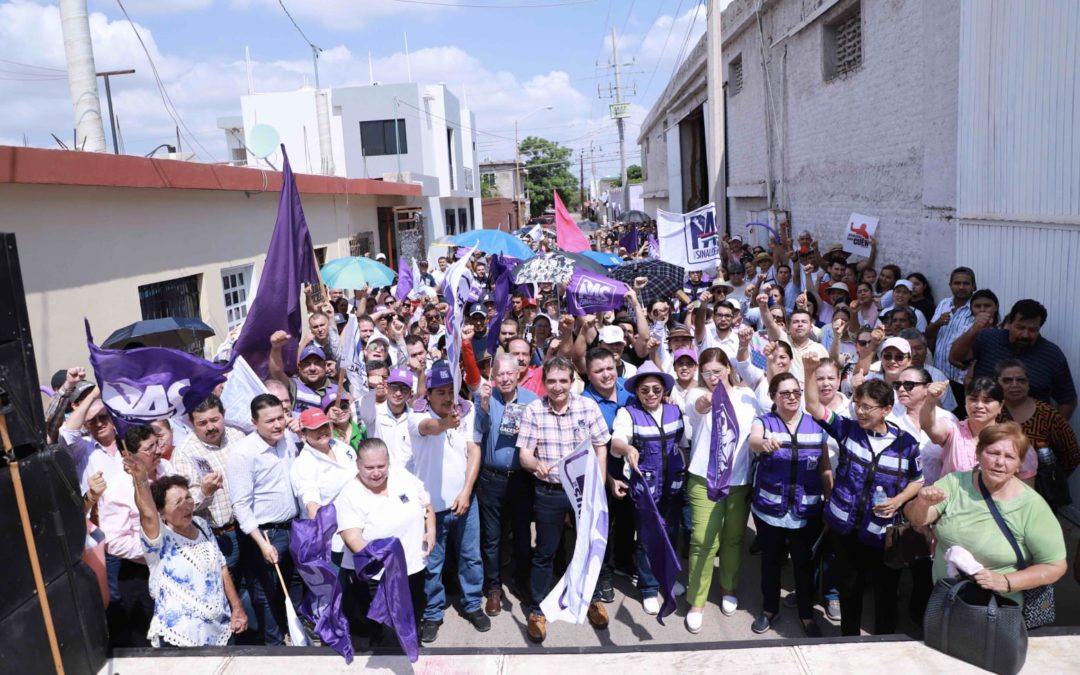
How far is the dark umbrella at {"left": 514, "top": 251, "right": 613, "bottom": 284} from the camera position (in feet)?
23.5

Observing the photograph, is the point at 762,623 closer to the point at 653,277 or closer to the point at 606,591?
the point at 606,591

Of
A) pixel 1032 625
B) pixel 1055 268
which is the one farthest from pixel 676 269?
pixel 1032 625

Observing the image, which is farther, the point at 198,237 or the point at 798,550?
the point at 198,237

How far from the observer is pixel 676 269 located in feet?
27.7

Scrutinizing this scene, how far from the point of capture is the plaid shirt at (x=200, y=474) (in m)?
4.34

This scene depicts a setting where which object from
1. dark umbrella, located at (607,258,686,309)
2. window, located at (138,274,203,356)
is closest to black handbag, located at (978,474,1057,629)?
dark umbrella, located at (607,258,686,309)

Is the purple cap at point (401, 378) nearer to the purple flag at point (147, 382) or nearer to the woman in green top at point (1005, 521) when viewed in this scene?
the purple flag at point (147, 382)

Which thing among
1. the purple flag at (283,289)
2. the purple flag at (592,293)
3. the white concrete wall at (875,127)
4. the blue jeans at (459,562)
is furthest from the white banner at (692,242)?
the blue jeans at (459,562)

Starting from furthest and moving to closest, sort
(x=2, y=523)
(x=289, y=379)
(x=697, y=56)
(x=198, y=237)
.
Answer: (x=697, y=56) → (x=198, y=237) → (x=289, y=379) → (x=2, y=523)

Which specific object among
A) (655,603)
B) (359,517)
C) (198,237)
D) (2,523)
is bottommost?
(655,603)

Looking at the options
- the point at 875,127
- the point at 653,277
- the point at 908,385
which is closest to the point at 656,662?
the point at 908,385

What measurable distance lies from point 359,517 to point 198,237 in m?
7.43

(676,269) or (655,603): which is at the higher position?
(676,269)

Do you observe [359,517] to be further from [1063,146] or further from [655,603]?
[1063,146]
